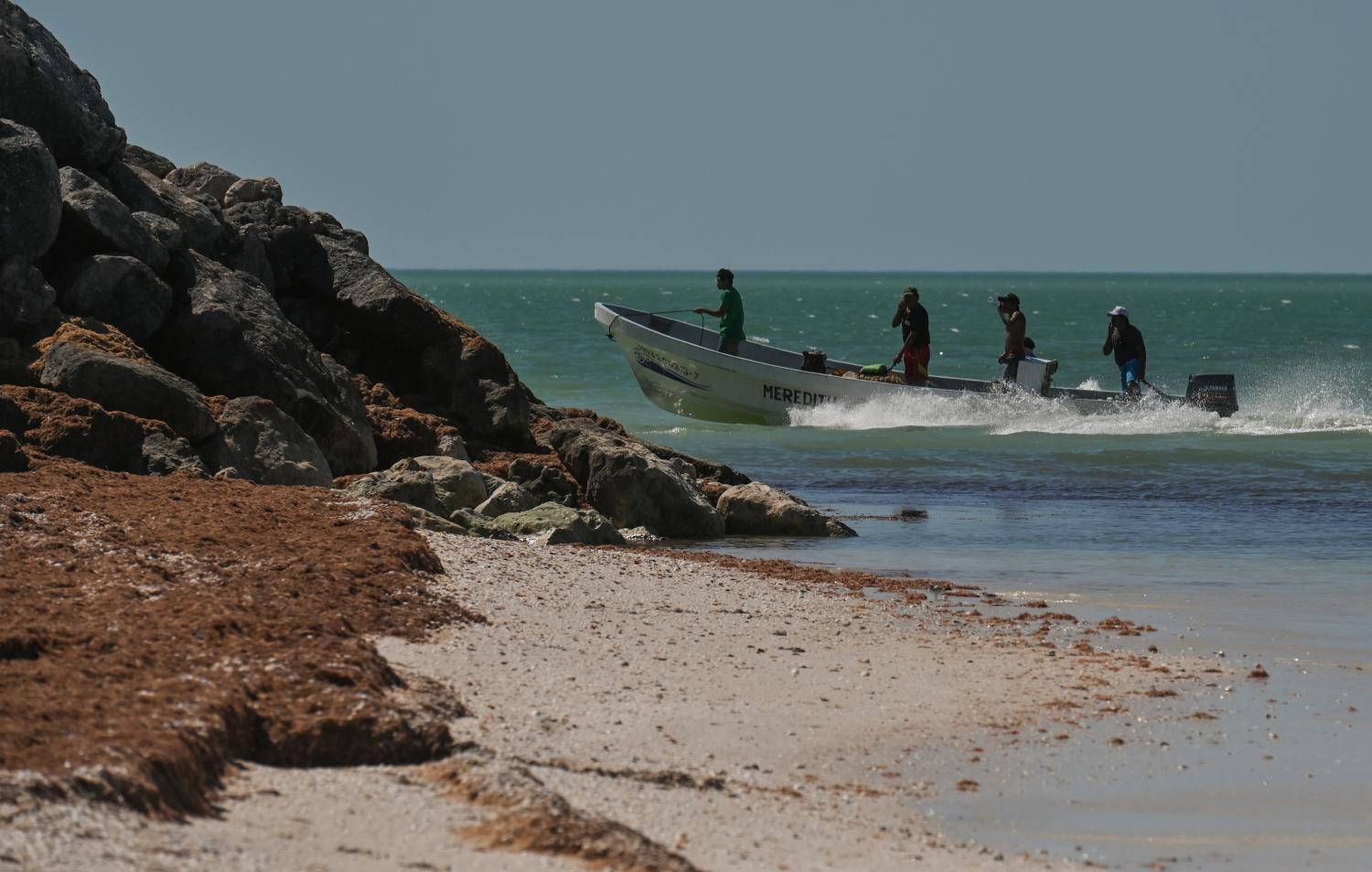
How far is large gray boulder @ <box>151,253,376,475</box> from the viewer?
11.9 metres

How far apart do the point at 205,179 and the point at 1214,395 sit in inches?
561

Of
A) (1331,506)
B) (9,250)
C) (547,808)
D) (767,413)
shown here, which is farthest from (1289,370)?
(547,808)

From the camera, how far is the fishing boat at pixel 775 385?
76.0 feet

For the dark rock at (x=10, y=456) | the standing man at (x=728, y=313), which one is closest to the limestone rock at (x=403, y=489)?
the dark rock at (x=10, y=456)

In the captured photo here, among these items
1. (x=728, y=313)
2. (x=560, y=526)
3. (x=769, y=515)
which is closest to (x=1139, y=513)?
(x=769, y=515)

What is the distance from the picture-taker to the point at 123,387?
1060 cm

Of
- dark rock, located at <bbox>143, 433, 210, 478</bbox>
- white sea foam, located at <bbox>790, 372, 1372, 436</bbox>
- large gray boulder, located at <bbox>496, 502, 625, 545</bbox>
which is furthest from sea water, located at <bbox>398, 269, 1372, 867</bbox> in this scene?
dark rock, located at <bbox>143, 433, 210, 478</bbox>

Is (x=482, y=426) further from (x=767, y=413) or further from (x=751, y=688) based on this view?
(x=767, y=413)

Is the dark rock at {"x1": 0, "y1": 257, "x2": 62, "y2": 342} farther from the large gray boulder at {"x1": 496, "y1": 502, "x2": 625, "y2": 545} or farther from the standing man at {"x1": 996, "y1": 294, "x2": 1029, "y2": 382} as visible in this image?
the standing man at {"x1": 996, "y1": 294, "x2": 1029, "y2": 382}

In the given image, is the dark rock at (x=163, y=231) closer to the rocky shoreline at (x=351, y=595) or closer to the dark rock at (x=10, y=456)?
the rocky shoreline at (x=351, y=595)

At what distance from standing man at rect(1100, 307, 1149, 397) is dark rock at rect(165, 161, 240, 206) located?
11795 millimetres

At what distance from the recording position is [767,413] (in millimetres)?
23938

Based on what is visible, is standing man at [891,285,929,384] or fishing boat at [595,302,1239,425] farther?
fishing boat at [595,302,1239,425]

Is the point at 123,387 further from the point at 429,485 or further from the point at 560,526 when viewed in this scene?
the point at 560,526
